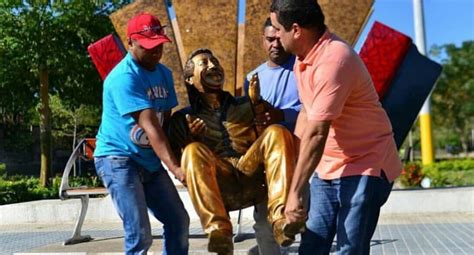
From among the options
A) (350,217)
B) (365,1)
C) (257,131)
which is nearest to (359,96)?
(350,217)

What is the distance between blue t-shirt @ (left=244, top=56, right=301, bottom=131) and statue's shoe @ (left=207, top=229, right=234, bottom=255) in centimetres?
102

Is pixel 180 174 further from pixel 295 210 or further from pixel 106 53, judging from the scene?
pixel 106 53

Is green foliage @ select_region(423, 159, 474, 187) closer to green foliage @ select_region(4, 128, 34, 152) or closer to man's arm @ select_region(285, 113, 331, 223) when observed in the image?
man's arm @ select_region(285, 113, 331, 223)

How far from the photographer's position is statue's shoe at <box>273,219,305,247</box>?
2.66 m

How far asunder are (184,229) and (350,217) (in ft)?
3.46

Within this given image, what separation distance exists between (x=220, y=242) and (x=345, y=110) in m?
0.78

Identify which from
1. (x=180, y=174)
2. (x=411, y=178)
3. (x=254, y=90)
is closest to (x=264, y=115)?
(x=254, y=90)

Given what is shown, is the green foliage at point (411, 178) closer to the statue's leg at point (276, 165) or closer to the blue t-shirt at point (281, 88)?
the blue t-shirt at point (281, 88)

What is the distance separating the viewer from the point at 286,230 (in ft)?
8.79

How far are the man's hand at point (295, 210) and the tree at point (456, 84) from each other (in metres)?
29.8

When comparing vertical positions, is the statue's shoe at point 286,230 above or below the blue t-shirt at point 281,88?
below

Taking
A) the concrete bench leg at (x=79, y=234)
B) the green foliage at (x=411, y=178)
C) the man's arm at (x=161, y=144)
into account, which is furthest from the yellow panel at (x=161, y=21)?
the green foliage at (x=411, y=178)

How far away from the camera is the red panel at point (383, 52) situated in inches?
237

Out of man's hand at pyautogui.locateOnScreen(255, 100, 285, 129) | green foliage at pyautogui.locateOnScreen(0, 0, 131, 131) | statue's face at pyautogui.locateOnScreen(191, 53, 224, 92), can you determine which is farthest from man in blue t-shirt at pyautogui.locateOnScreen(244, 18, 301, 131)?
green foliage at pyautogui.locateOnScreen(0, 0, 131, 131)
